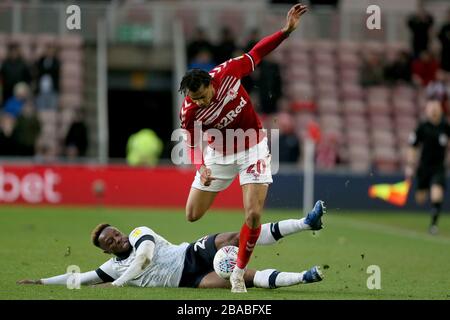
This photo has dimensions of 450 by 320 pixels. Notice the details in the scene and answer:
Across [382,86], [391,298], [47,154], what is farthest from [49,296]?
[382,86]

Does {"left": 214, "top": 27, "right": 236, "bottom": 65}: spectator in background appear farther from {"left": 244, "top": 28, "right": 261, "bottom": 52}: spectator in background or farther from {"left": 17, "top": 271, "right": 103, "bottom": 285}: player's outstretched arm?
{"left": 17, "top": 271, "right": 103, "bottom": 285}: player's outstretched arm

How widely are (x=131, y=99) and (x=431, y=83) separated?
24.7ft

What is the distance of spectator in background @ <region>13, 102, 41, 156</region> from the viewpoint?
2398 cm

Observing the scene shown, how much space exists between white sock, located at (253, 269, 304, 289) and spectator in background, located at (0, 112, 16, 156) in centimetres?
1380

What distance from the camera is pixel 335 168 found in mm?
24906

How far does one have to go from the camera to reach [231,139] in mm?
11664

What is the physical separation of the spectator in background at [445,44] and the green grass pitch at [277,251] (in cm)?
390

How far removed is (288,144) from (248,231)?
13678 mm

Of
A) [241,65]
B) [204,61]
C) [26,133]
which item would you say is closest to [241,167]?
[241,65]

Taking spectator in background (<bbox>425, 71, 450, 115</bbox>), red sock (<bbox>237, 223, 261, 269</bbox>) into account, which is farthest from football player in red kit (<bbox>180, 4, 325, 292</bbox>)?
spectator in background (<bbox>425, 71, 450, 115</bbox>)

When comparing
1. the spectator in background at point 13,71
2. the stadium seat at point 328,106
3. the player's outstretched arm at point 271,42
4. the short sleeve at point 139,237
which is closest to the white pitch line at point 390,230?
the stadium seat at point 328,106

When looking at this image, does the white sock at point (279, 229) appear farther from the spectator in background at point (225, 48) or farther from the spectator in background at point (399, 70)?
the spectator in background at point (399, 70)
